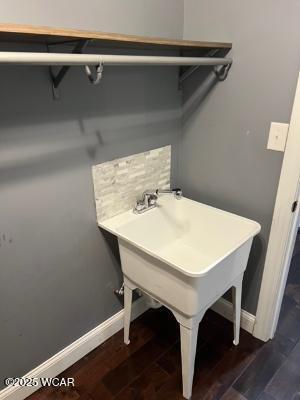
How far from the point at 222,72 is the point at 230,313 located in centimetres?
145

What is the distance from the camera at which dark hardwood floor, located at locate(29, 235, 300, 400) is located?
1499 millimetres

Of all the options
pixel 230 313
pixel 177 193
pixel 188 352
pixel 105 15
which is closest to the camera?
pixel 105 15

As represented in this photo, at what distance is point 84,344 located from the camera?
1.68 metres

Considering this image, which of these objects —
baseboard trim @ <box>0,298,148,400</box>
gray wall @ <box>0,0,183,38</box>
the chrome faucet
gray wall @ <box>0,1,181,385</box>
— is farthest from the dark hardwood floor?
gray wall @ <box>0,0,183,38</box>

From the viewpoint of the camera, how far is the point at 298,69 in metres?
1.25

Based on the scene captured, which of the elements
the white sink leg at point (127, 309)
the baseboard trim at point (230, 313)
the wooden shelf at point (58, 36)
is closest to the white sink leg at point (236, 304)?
the baseboard trim at point (230, 313)

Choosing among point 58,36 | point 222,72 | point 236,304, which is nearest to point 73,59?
point 58,36

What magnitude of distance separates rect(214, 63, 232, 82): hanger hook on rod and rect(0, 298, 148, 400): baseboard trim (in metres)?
1.42

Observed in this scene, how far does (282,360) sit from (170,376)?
644mm

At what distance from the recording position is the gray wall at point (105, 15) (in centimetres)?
102

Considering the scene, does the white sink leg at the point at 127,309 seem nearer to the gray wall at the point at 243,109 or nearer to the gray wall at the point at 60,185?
the gray wall at the point at 60,185

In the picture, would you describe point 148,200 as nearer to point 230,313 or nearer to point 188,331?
point 188,331

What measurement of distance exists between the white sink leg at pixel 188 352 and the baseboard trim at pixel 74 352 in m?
0.55

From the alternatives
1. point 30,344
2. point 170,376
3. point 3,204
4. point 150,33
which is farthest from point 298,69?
point 30,344
